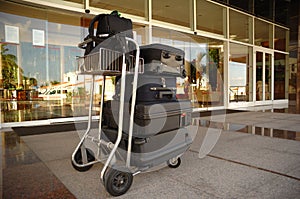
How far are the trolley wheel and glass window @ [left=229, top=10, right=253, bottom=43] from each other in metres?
7.29

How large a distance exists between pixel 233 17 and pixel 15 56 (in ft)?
22.4

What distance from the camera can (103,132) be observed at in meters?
1.85

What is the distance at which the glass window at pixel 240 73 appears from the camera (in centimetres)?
774

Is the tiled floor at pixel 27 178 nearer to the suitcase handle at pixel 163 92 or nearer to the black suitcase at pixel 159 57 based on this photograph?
the suitcase handle at pixel 163 92

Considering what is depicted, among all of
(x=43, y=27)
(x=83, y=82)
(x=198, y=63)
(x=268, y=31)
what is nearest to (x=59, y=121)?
(x=83, y=82)

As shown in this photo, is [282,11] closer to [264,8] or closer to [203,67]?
[264,8]

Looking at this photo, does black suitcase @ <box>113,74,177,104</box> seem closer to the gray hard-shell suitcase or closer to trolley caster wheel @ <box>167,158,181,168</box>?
the gray hard-shell suitcase

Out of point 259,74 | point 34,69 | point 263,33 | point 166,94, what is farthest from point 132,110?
point 263,33

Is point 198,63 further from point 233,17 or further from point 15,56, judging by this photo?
point 15,56

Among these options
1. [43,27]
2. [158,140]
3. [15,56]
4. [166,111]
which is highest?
[43,27]

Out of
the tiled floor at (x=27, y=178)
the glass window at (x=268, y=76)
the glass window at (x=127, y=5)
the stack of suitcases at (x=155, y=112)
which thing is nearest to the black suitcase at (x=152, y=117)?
the stack of suitcases at (x=155, y=112)

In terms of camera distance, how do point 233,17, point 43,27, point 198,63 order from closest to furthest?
point 43,27 → point 233,17 → point 198,63

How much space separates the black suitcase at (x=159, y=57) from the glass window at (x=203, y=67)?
4.94 meters

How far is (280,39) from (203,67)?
12.9 ft
